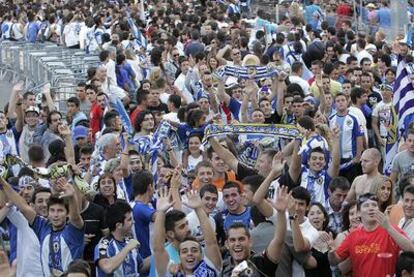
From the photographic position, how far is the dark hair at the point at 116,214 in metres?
10.2

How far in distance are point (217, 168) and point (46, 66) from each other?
12.2 metres

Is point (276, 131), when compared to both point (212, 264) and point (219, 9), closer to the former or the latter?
point (212, 264)

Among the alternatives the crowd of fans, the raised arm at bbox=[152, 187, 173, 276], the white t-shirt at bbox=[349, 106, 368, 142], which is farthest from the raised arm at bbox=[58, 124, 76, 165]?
the white t-shirt at bbox=[349, 106, 368, 142]

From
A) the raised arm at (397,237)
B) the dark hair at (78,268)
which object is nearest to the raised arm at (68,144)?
the dark hair at (78,268)

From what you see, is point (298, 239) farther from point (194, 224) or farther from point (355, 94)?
point (355, 94)

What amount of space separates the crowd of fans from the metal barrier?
3.67 ft

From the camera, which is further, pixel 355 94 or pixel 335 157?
pixel 355 94

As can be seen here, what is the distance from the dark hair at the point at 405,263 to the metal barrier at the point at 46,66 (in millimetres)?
12261

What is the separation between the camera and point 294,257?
377 inches

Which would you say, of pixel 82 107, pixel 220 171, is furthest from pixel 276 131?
pixel 82 107

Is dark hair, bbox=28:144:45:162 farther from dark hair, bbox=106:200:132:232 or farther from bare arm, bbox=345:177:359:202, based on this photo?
bare arm, bbox=345:177:359:202

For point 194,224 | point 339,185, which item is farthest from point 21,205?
point 339,185

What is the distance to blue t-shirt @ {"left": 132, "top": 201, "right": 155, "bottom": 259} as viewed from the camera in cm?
1101

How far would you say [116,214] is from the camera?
33.4 feet
